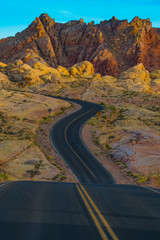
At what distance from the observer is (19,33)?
17638cm

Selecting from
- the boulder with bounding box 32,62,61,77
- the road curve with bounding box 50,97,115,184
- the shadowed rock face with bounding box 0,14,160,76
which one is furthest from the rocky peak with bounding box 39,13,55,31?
the road curve with bounding box 50,97,115,184

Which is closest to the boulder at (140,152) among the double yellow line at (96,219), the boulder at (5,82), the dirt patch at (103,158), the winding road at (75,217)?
the dirt patch at (103,158)

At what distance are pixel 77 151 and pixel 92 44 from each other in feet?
475

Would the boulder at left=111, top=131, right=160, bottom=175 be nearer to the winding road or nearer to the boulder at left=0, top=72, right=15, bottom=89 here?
the winding road

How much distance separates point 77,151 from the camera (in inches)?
1407

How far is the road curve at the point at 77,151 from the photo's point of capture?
25719mm

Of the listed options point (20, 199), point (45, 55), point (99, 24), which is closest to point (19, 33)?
point (45, 55)

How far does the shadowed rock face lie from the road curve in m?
108

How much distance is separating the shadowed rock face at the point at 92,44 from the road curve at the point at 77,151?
10835 centimetres

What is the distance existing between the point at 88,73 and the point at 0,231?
137 meters

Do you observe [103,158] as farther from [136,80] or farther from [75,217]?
[136,80]

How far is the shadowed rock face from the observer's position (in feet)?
516

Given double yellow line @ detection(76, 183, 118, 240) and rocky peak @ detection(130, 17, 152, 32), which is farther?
rocky peak @ detection(130, 17, 152, 32)

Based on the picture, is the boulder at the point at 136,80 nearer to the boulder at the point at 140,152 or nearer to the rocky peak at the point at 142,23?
the rocky peak at the point at 142,23
